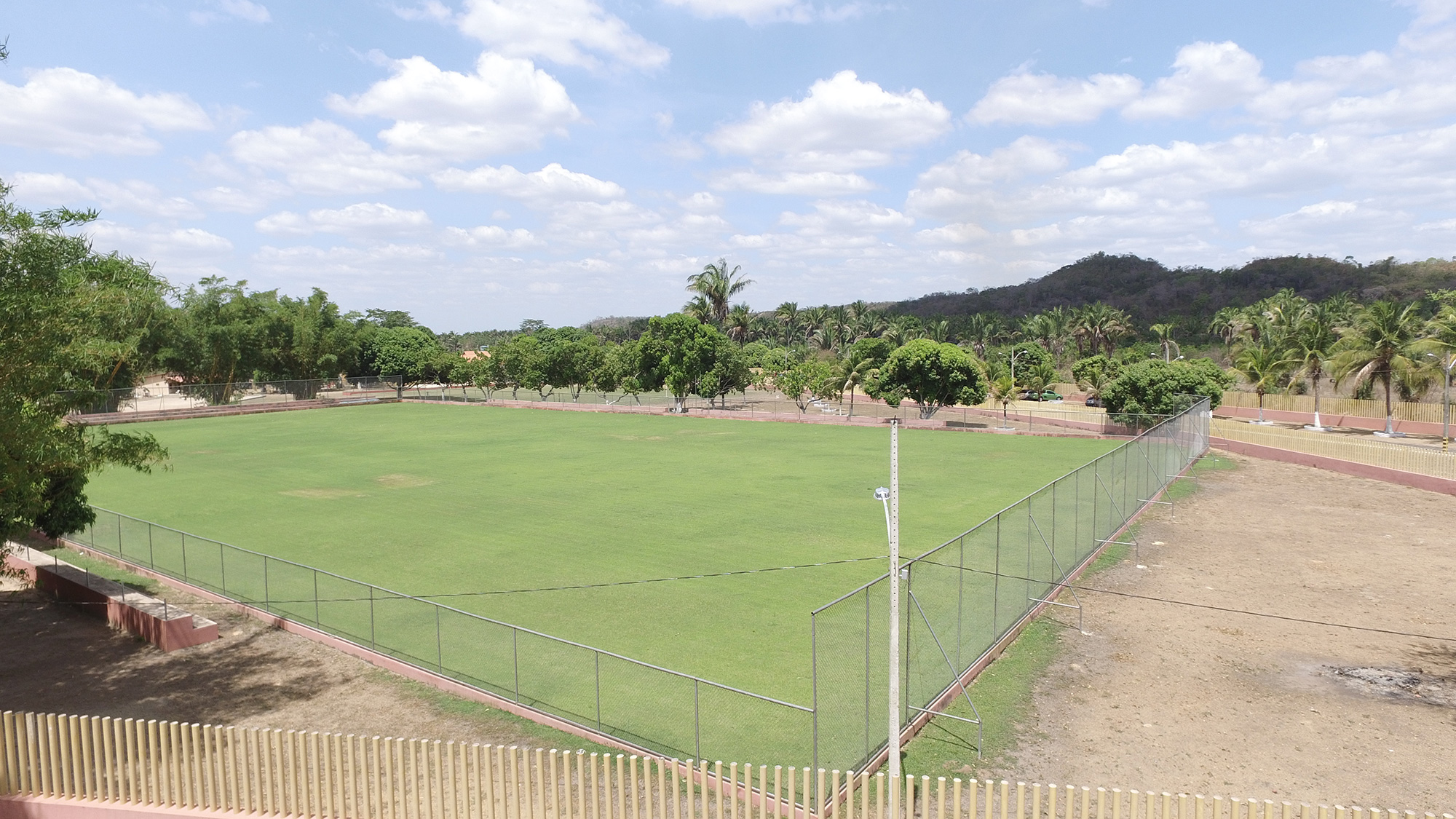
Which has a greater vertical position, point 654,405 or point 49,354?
point 49,354

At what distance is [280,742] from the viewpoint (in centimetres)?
1048

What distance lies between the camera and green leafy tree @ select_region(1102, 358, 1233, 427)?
170 feet

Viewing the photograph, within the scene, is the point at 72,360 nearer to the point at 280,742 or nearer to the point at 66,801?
the point at 66,801

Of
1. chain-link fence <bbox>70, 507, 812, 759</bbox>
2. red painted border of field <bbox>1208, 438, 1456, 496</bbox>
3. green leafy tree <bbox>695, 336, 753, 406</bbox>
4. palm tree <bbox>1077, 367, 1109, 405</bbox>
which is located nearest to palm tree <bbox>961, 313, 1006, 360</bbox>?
palm tree <bbox>1077, 367, 1109, 405</bbox>

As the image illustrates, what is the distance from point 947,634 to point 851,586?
20.6ft

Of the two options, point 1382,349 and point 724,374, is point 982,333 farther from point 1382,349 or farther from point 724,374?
point 1382,349

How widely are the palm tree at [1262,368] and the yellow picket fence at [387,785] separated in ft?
210

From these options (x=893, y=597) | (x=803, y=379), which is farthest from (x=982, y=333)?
(x=893, y=597)

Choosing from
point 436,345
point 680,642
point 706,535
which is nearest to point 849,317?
point 436,345

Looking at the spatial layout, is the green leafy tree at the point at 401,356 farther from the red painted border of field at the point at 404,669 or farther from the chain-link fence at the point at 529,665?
the red painted border of field at the point at 404,669

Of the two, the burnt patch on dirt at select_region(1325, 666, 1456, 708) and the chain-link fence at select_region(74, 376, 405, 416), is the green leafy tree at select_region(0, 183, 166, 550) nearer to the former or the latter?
the burnt patch on dirt at select_region(1325, 666, 1456, 708)

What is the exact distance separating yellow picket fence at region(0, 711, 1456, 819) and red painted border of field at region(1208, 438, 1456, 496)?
31.2 meters

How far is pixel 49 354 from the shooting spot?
14.6m

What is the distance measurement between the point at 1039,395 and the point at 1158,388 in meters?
40.0
